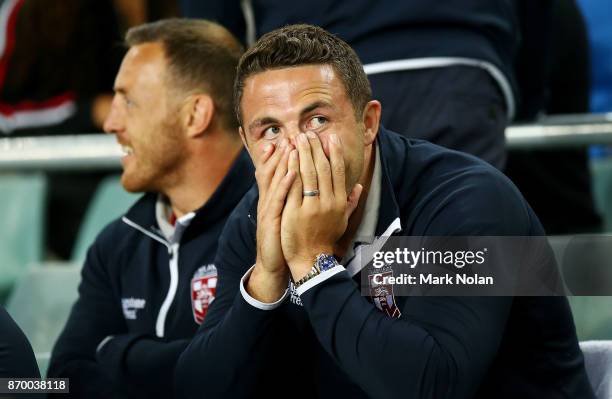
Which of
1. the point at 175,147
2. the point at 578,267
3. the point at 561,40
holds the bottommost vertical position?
the point at 578,267

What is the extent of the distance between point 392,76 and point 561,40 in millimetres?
1187

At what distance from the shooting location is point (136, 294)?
8.06 ft

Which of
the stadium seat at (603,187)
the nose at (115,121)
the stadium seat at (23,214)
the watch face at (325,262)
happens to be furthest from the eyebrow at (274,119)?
the stadium seat at (23,214)

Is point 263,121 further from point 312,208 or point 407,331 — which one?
point 407,331

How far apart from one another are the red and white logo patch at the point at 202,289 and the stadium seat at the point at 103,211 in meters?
0.85

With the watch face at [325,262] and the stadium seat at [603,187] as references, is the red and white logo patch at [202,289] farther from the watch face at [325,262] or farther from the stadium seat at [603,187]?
the stadium seat at [603,187]

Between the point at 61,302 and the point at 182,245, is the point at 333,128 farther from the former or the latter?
the point at 61,302

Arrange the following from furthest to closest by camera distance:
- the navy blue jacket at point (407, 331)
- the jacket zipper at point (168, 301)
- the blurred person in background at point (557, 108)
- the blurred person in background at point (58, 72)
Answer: the blurred person in background at point (58, 72) < the blurred person in background at point (557, 108) < the jacket zipper at point (168, 301) < the navy blue jacket at point (407, 331)

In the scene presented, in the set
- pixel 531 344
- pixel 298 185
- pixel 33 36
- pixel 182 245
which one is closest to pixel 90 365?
pixel 182 245

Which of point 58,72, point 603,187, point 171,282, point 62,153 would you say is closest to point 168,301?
point 171,282

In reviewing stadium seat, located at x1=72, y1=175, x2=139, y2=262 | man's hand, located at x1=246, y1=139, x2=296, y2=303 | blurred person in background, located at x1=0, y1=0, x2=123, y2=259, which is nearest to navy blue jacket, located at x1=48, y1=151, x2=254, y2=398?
man's hand, located at x1=246, y1=139, x2=296, y2=303

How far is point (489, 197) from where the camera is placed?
179 cm

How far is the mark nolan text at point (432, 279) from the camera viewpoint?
67.9 inches

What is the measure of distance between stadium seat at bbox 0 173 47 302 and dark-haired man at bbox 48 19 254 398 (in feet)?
2.78
